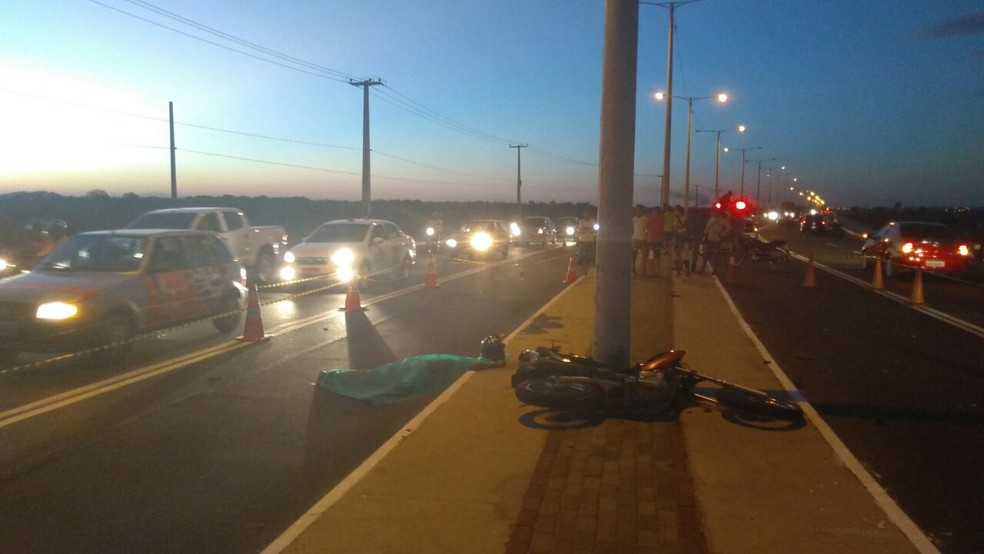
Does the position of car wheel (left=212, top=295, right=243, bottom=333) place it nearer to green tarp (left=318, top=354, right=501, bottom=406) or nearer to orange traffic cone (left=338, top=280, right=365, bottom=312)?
orange traffic cone (left=338, top=280, right=365, bottom=312)

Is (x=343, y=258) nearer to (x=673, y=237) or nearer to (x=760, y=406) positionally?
(x=673, y=237)

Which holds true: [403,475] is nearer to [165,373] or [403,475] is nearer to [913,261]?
[165,373]

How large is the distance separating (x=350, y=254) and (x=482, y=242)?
11472mm

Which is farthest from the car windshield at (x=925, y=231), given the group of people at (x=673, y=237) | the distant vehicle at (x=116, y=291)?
the distant vehicle at (x=116, y=291)

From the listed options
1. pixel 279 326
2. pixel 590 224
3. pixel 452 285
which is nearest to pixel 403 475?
pixel 279 326

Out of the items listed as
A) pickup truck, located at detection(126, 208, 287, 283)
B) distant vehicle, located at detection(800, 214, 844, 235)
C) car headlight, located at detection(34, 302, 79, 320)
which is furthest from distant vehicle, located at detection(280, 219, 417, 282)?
distant vehicle, located at detection(800, 214, 844, 235)

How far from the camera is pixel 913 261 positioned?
2566 cm

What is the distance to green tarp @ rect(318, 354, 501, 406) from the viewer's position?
909 centimetres

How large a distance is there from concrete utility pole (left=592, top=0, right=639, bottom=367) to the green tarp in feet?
5.27

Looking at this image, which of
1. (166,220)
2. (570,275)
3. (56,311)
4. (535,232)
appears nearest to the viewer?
(56,311)

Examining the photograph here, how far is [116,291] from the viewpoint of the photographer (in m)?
11.2

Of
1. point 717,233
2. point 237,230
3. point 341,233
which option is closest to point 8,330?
point 237,230

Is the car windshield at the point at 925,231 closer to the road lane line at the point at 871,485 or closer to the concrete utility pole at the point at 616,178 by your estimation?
the road lane line at the point at 871,485

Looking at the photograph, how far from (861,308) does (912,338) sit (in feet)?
13.9
